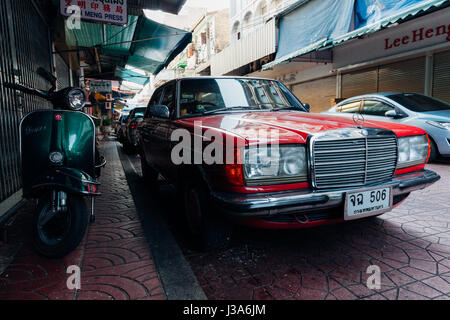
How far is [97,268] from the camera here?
2379 millimetres

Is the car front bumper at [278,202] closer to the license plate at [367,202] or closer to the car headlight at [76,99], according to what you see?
the license plate at [367,202]

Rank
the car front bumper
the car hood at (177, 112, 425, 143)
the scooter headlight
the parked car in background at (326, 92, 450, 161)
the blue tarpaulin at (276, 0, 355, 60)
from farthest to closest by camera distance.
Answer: the blue tarpaulin at (276, 0, 355, 60)
the parked car in background at (326, 92, 450, 161)
the scooter headlight
the car hood at (177, 112, 425, 143)
the car front bumper

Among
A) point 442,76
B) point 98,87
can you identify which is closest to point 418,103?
point 442,76

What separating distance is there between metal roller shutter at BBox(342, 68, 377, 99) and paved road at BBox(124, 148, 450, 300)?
346 inches

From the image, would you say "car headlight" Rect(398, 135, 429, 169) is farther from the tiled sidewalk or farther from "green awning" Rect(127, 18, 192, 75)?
"green awning" Rect(127, 18, 192, 75)

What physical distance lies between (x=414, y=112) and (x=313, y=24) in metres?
5.88

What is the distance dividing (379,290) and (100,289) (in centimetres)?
188

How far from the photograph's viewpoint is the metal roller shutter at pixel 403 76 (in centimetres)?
937

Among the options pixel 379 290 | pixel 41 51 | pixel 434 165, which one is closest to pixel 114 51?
pixel 41 51

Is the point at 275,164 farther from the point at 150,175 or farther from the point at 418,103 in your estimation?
A: the point at 418,103


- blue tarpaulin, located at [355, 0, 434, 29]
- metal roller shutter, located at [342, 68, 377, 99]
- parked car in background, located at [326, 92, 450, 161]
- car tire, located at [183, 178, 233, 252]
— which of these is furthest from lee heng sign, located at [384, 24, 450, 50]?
car tire, located at [183, 178, 233, 252]

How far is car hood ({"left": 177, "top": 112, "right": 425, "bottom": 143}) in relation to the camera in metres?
2.19
